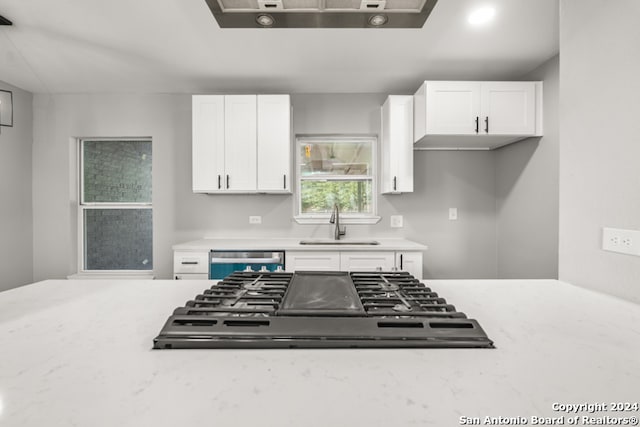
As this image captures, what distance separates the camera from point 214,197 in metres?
3.27

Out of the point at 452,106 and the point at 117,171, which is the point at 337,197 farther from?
A: the point at 117,171

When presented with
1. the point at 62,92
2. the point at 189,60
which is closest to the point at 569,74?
the point at 189,60

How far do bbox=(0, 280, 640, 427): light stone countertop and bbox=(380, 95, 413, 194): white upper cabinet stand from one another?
2.24 m

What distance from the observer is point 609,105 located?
101 centimetres

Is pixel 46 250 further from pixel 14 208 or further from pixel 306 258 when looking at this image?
pixel 306 258

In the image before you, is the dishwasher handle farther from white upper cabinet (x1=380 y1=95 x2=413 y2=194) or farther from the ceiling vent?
the ceiling vent

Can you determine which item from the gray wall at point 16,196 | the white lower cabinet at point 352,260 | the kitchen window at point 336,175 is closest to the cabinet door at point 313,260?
the white lower cabinet at point 352,260

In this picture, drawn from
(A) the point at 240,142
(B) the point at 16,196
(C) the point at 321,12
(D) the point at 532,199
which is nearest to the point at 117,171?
(B) the point at 16,196

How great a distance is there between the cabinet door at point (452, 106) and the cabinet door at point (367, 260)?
45.3 inches

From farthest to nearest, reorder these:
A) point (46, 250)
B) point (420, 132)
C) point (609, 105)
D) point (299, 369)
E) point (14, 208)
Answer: point (46, 250) → point (14, 208) → point (420, 132) → point (609, 105) → point (299, 369)

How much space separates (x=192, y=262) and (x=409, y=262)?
190cm

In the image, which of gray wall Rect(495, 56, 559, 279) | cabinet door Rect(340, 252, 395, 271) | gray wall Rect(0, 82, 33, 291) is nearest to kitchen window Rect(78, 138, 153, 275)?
gray wall Rect(0, 82, 33, 291)

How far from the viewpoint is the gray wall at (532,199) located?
2.46 meters

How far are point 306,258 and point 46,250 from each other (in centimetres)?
292
